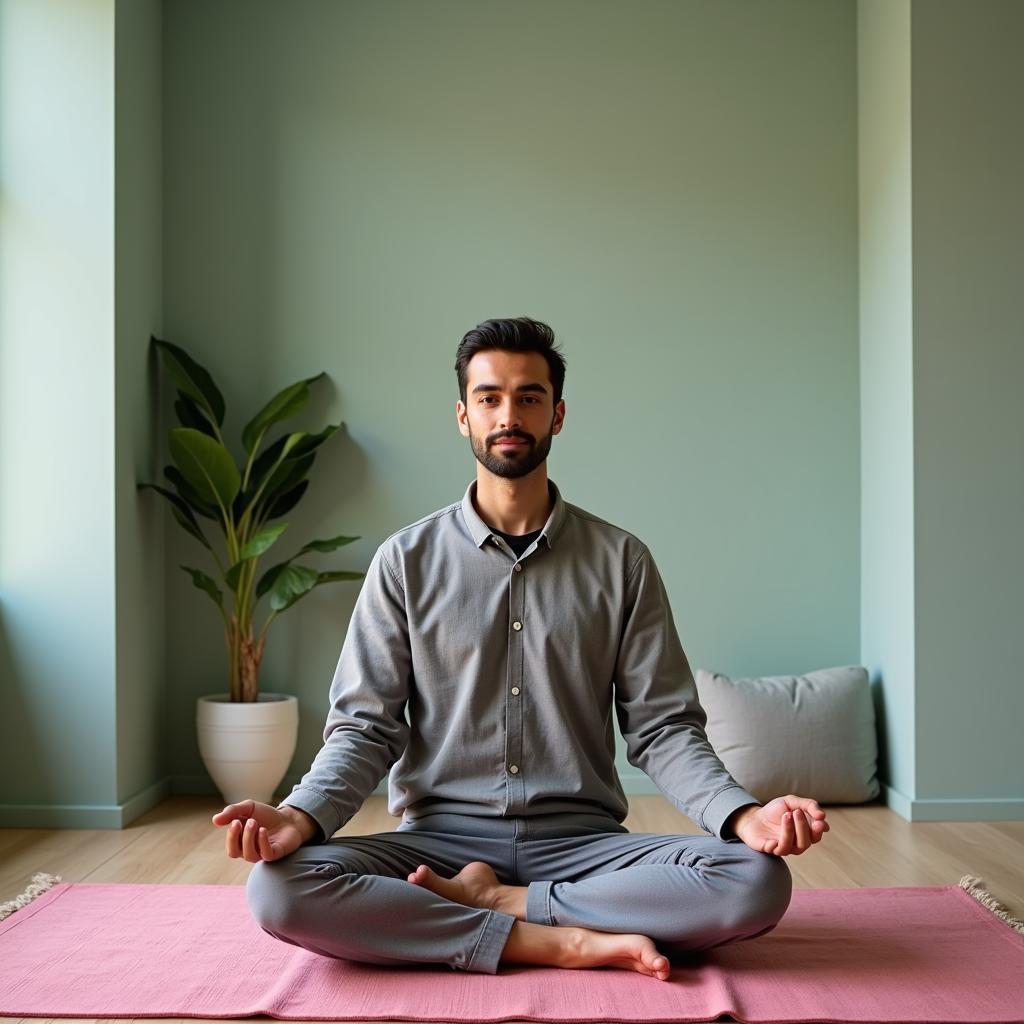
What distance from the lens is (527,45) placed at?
161 inches

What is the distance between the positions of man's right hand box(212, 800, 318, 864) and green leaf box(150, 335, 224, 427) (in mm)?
2008

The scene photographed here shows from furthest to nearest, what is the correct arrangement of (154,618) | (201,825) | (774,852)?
(154,618) < (201,825) < (774,852)

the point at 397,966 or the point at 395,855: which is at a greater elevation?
the point at 395,855

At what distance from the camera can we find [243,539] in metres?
3.88

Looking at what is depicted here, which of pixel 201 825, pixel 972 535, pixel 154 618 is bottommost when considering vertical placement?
pixel 201 825

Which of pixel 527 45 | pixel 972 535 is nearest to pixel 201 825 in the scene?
pixel 972 535

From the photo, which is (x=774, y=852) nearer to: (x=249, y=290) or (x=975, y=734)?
(x=975, y=734)

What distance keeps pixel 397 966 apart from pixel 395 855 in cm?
19

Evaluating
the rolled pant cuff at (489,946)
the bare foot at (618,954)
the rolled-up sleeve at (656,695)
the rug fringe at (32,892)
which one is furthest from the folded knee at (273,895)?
the rug fringe at (32,892)

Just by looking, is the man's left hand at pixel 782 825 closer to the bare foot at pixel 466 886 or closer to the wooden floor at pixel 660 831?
the bare foot at pixel 466 886

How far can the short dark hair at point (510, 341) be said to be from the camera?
91.9 inches

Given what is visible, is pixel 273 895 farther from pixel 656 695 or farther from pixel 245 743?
pixel 245 743

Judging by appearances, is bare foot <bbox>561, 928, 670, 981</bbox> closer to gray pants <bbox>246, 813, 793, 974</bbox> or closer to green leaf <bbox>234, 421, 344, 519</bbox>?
gray pants <bbox>246, 813, 793, 974</bbox>

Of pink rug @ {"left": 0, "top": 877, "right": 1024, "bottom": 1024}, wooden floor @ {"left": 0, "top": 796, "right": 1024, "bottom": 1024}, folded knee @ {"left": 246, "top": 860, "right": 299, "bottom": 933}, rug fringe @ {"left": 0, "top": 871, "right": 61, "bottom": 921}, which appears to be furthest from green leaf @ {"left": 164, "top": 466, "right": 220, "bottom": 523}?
folded knee @ {"left": 246, "top": 860, "right": 299, "bottom": 933}
